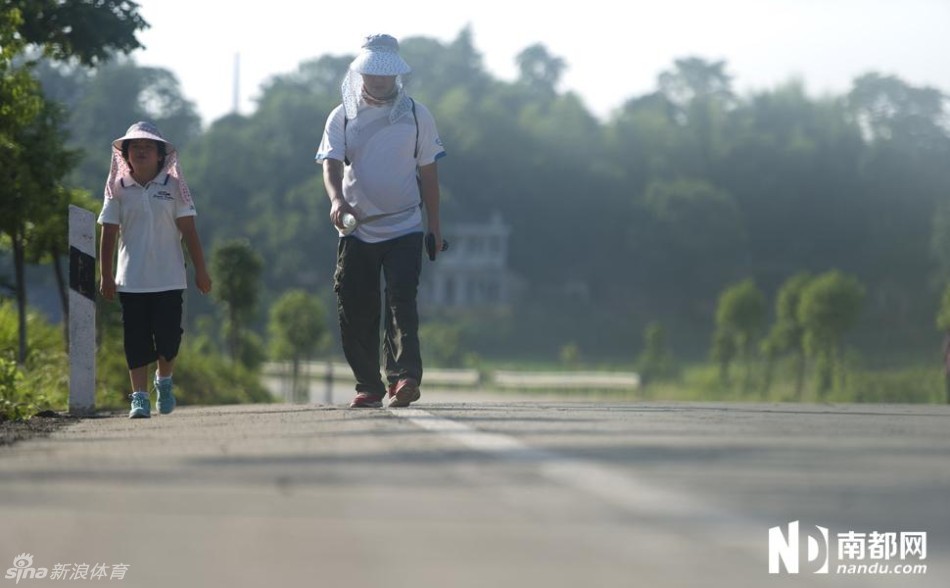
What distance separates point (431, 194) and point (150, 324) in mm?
1693

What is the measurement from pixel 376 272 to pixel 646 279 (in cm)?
10931

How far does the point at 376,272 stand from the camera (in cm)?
956

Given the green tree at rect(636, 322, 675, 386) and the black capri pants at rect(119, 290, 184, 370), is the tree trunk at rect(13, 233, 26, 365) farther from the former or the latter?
the green tree at rect(636, 322, 675, 386)

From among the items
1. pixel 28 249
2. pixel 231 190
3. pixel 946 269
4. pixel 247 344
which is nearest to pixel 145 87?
pixel 231 190

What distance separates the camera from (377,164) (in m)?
9.46

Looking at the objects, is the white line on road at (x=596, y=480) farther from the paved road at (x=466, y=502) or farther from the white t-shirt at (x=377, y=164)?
the white t-shirt at (x=377, y=164)

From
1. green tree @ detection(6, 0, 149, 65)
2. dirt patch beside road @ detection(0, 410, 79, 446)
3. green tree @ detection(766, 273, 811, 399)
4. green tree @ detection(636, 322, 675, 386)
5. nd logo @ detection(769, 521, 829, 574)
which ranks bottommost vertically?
green tree @ detection(636, 322, 675, 386)

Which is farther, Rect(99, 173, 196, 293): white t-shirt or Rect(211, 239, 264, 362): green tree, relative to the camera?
Rect(211, 239, 264, 362): green tree

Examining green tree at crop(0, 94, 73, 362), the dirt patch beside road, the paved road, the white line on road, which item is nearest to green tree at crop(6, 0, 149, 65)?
green tree at crop(0, 94, 73, 362)

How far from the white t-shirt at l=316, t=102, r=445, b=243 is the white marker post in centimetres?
160

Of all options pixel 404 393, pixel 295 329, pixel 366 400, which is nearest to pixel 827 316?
pixel 295 329

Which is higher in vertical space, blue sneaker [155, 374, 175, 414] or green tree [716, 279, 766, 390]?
blue sneaker [155, 374, 175, 414]

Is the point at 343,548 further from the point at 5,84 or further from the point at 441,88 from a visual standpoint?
the point at 441,88

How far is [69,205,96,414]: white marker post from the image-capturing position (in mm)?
9977
